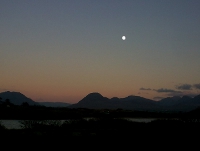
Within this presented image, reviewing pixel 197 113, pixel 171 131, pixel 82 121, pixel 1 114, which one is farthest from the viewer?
pixel 1 114

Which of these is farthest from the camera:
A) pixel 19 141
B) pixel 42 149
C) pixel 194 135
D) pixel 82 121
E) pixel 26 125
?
pixel 82 121

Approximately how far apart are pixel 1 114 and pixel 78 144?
101 meters

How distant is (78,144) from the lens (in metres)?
34.3

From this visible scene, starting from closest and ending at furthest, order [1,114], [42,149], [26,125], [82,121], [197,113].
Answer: [42,149] < [26,125] < [82,121] < [197,113] < [1,114]

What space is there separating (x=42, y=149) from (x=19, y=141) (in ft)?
13.3

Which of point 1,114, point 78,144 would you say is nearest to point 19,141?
point 78,144

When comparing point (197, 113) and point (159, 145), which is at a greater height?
point (197, 113)

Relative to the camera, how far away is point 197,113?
240 ft

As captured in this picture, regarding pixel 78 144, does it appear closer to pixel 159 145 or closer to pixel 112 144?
pixel 112 144

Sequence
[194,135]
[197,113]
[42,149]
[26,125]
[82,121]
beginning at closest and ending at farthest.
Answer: [42,149]
[194,135]
[26,125]
[82,121]
[197,113]

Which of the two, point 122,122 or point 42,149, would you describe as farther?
point 122,122

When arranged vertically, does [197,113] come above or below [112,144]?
above

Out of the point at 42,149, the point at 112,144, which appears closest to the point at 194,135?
the point at 112,144

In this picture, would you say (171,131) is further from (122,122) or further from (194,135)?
(122,122)
